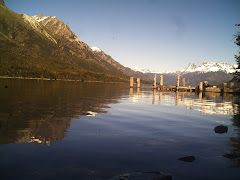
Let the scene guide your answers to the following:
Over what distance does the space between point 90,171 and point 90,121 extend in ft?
22.7

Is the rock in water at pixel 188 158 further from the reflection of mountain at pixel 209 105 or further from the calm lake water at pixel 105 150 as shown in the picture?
the reflection of mountain at pixel 209 105

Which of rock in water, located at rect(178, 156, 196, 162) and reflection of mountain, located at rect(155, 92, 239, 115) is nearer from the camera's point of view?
rock in water, located at rect(178, 156, 196, 162)

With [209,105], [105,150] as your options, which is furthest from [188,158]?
[209,105]

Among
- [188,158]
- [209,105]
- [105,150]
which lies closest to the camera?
[188,158]

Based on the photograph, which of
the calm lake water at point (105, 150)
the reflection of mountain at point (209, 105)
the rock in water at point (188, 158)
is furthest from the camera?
the reflection of mountain at point (209, 105)

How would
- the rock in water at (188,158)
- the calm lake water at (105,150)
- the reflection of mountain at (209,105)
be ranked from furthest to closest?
the reflection of mountain at (209,105) < the rock in water at (188,158) < the calm lake water at (105,150)

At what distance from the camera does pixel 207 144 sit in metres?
9.34

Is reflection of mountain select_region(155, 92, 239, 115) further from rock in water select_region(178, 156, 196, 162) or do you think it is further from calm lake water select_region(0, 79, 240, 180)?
rock in water select_region(178, 156, 196, 162)

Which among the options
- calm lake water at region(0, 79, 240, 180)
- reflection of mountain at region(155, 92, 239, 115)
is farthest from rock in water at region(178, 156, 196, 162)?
reflection of mountain at region(155, 92, 239, 115)

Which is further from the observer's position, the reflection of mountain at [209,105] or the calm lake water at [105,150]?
the reflection of mountain at [209,105]

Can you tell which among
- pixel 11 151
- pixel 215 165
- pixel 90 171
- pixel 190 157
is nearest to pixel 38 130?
pixel 11 151

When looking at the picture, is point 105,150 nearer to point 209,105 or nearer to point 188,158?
point 188,158

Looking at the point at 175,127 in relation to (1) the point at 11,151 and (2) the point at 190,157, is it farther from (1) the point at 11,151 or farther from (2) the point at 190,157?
(1) the point at 11,151

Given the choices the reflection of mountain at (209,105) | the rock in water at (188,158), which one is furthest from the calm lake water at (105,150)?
the reflection of mountain at (209,105)
